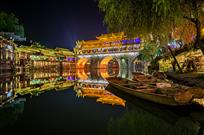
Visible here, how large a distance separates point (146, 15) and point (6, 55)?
49600 millimetres

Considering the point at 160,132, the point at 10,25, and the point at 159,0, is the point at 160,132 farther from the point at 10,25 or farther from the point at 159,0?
the point at 10,25

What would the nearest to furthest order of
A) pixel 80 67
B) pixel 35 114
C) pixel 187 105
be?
pixel 187 105
pixel 35 114
pixel 80 67

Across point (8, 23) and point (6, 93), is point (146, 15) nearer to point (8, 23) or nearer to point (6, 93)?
point (6, 93)

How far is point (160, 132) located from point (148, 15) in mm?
7667

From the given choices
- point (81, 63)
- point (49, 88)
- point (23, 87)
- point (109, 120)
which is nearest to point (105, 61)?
point (81, 63)

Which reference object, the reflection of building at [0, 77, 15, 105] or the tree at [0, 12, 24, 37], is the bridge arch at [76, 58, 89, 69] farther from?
the reflection of building at [0, 77, 15, 105]

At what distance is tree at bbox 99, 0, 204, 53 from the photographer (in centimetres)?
1553

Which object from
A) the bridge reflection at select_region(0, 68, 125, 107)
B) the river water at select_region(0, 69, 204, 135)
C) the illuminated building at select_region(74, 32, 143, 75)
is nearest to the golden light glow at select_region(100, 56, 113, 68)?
the illuminated building at select_region(74, 32, 143, 75)

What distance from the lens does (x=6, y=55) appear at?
6072 centimetres

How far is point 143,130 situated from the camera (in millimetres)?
11414

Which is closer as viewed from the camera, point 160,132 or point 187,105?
point 160,132

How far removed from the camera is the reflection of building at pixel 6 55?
55478 millimetres

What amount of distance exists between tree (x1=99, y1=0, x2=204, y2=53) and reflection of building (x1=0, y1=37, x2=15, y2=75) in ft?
137

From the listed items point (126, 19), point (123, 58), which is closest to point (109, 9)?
point (126, 19)
